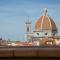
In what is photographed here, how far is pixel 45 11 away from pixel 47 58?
3955 inches

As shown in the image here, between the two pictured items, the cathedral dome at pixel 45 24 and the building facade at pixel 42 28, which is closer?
the building facade at pixel 42 28

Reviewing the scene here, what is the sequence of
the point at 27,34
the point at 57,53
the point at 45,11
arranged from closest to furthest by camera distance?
1. the point at 57,53
2. the point at 45,11
3. the point at 27,34

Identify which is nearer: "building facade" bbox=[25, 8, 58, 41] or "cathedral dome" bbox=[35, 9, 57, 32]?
"building facade" bbox=[25, 8, 58, 41]

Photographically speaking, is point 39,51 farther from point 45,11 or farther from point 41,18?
point 41,18

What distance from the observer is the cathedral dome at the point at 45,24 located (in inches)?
4284

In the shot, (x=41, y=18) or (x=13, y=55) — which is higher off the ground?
(x=41, y=18)

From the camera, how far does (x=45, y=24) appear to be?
113 m

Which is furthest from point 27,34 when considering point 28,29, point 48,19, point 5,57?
point 5,57

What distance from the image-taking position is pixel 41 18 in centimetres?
11594

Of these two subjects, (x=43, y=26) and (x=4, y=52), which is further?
(x=43, y=26)

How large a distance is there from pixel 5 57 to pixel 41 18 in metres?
112

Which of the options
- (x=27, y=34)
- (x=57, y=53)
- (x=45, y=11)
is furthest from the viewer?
(x=27, y=34)

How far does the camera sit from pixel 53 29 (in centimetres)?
10981

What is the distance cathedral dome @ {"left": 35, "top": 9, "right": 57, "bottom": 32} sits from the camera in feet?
357
